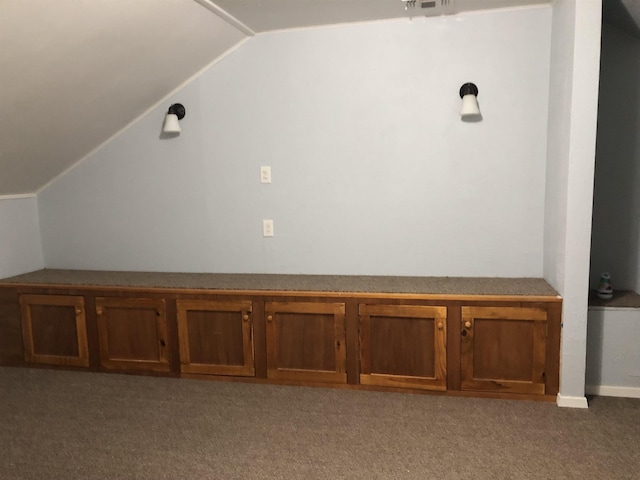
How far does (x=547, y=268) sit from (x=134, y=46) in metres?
2.47

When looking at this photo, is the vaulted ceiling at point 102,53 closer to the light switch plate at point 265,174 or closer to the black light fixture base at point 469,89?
the black light fixture base at point 469,89

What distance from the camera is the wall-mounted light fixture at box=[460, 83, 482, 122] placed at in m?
2.78

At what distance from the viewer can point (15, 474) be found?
2.14 m

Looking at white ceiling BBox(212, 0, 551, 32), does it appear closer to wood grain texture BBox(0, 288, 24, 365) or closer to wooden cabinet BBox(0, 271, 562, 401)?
wooden cabinet BBox(0, 271, 562, 401)

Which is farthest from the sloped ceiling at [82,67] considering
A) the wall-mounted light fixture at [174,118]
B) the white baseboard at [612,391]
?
the white baseboard at [612,391]

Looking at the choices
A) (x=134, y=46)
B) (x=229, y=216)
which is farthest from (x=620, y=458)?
(x=134, y=46)

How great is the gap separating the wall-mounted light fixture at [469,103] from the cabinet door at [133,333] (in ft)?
6.64

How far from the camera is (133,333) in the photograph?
308 cm

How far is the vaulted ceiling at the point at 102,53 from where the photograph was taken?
2.18 m

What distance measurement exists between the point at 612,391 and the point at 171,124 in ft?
9.47

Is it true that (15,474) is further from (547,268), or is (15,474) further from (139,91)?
(547,268)

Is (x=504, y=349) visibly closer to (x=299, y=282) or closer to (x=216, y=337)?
(x=299, y=282)

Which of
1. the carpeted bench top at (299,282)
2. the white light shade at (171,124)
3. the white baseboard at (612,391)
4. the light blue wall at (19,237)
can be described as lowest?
the white baseboard at (612,391)

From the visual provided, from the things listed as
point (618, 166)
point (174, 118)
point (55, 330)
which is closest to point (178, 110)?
point (174, 118)
